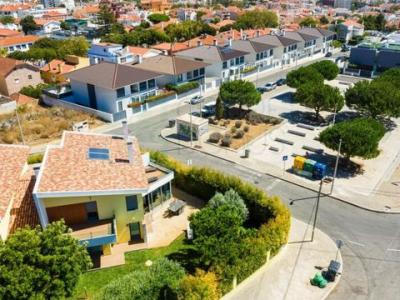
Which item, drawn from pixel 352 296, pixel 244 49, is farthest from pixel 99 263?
pixel 244 49

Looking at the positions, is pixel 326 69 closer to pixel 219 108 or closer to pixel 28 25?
pixel 219 108

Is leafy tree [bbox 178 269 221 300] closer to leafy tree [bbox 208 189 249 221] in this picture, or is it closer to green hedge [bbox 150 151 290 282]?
green hedge [bbox 150 151 290 282]

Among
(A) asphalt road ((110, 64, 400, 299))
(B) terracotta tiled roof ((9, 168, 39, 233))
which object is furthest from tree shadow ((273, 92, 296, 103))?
(B) terracotta tiled roof ((9, 168, 39, 233))

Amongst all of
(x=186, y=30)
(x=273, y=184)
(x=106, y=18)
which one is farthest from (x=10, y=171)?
(x=106, y=18)

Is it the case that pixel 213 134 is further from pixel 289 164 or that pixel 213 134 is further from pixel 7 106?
pixel 7 106

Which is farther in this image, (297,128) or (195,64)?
(195,64)

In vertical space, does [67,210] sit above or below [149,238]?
above
